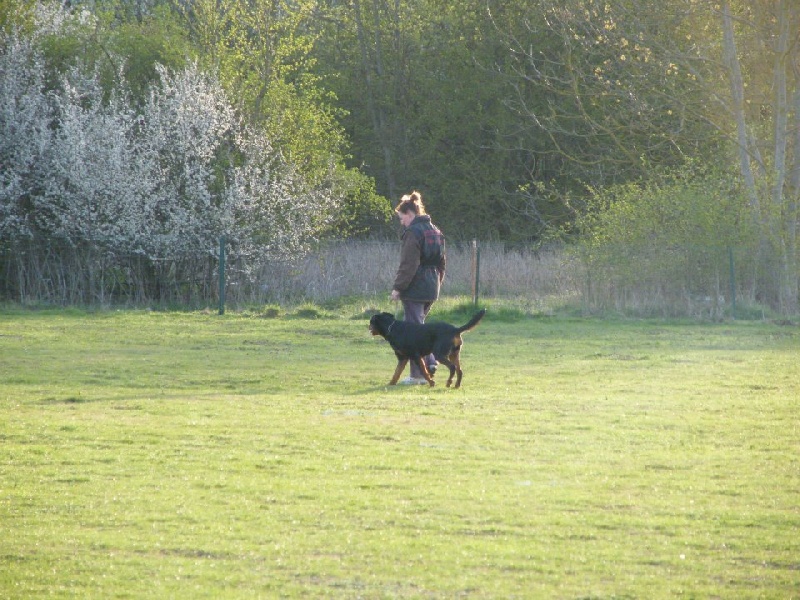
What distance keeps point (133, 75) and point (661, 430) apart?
25074mm

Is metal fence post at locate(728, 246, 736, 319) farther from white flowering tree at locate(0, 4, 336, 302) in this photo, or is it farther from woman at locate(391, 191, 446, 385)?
woman at locate(391, 191, 446, 385)

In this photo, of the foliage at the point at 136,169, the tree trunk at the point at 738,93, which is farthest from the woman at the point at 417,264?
the tree trunk at the point at 738,93

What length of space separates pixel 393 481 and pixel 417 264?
19.3 ft

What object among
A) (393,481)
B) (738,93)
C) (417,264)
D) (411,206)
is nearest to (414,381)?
(417,264)

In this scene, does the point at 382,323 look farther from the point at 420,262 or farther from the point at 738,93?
the point at 738,93

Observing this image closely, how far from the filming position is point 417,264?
13312mm

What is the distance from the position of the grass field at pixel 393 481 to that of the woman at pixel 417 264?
982 mm

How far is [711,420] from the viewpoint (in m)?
10.7

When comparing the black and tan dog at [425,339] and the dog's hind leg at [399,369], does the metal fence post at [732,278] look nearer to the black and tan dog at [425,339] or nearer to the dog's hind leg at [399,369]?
the black and tan dog at [425,339]

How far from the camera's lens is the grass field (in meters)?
5.50

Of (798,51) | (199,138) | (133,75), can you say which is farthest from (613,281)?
(133,75)

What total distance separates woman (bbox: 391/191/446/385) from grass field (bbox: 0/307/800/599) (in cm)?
98

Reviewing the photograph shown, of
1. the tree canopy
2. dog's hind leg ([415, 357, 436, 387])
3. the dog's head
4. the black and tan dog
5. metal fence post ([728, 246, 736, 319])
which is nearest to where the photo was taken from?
the black and tan dog

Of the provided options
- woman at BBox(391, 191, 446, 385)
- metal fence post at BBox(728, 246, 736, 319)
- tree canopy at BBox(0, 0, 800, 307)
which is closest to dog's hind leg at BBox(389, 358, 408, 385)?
woman at BBox(391, 191, 446, 385)
